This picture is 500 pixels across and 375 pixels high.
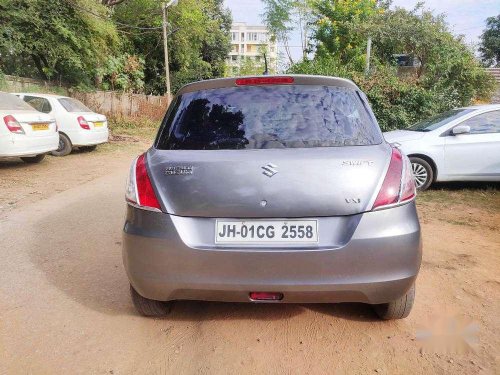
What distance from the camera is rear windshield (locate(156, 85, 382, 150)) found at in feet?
8.24

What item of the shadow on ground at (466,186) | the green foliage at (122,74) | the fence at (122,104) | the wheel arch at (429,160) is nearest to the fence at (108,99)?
the fence at (122,104)

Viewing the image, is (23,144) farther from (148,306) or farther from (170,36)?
(170,36)

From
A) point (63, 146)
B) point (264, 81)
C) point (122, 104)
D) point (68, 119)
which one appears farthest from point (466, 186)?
point (122, 104)

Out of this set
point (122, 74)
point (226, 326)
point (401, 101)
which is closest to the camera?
point (226, 326)

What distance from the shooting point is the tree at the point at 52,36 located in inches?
570

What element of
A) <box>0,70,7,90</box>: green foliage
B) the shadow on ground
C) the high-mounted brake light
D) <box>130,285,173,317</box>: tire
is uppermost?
<box>0,70,7,90</box>: green foliage

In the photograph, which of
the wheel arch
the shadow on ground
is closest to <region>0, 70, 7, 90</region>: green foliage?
the wheel arch

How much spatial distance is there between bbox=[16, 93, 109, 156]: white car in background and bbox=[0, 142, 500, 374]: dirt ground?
6873mm

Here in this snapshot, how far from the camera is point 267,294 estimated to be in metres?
2.35

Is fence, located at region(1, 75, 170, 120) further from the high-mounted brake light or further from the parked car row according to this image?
the high-mounted brake light

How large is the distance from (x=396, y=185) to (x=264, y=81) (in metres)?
1.07

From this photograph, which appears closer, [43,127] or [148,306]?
[148,306]

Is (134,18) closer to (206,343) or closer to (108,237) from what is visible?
(108,237)

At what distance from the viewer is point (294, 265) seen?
223cm
